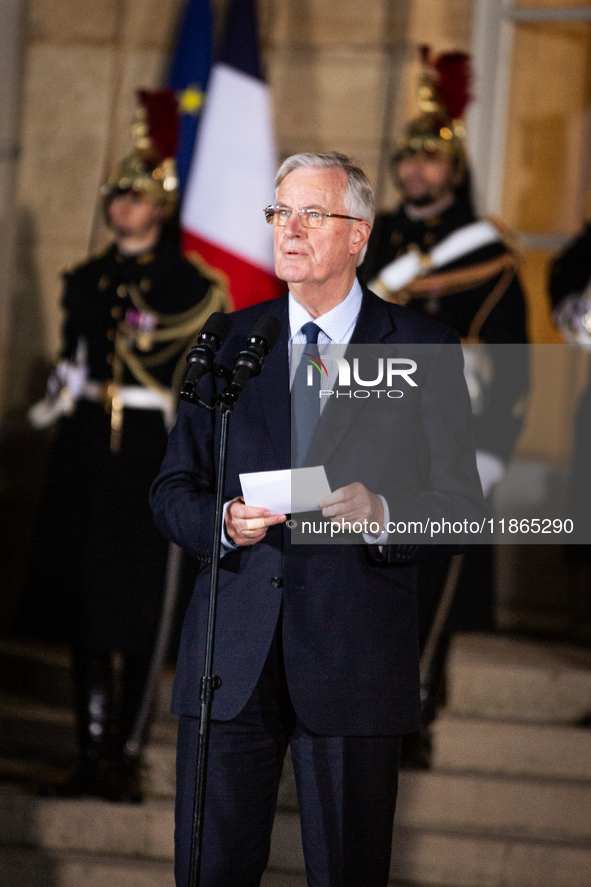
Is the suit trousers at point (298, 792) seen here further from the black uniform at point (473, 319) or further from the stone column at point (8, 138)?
the stone column at point (8, 138)

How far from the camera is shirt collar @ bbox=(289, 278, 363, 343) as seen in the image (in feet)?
6.85

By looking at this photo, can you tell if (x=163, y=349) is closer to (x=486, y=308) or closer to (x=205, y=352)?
(x=486, y=308)

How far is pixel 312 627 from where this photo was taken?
1.98 m

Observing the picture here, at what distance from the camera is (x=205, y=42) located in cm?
522

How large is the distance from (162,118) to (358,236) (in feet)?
8.25

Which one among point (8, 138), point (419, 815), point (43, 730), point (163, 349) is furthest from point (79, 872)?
point (8, 138)

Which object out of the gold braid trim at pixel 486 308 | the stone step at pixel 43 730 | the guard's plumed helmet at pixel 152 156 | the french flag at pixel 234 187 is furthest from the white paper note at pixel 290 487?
the french flag at pixel 234 187

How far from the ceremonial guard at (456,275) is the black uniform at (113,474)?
727mm

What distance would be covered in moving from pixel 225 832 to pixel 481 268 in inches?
99.7

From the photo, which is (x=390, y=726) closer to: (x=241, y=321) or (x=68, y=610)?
(x=241, y=321)

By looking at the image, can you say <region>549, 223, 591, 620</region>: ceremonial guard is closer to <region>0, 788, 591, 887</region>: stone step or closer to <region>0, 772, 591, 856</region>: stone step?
<region>0, 772, 591, 856</region>: stone step

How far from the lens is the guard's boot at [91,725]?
3.60m

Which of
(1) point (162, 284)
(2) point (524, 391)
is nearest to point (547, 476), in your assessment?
(2) point (524, 391)

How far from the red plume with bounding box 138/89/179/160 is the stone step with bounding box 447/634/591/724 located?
7.13 ft
